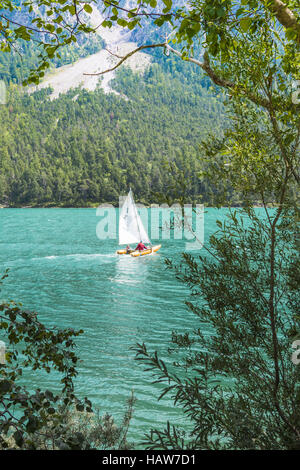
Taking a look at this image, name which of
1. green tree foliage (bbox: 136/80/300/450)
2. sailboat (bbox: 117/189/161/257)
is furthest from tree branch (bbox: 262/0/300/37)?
sailboat (bbox: 117/189/161/257)

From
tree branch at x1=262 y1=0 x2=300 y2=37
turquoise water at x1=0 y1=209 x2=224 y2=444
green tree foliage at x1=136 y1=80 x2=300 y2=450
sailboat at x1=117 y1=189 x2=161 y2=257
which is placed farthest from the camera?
sailboat at x1=117 y1=189 x2=161 y2=257

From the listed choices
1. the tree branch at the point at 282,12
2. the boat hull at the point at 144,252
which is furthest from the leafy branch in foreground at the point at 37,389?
the boat hull at the point at 144,252

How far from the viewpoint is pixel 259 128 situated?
3658 millimetres

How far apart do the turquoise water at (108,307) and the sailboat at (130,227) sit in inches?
40.5

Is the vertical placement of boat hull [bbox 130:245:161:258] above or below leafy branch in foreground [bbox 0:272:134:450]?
below

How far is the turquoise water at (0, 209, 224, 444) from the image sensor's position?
11320 mm

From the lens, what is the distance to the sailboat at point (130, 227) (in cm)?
3925

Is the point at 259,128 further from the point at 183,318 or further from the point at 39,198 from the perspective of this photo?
the point at 39,198

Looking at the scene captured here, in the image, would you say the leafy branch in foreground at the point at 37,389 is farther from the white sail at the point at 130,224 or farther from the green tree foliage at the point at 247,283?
the white sail at the point at 130,224

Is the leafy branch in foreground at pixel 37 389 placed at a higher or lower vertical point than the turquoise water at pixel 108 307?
higher

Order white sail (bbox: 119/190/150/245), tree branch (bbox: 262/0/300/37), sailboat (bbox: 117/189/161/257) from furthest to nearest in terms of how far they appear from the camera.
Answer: white sail (bbox: 119/190/150/245)
sailboat (bbox: 117/189/161/257)
tree branch (bbox: 262/0/300/37)

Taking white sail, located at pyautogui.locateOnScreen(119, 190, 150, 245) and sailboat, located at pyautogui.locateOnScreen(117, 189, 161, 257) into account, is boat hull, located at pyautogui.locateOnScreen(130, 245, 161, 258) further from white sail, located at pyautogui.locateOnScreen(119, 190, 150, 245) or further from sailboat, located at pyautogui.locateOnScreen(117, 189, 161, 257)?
white sail, located at pyautogui.locateOnScreen(119, 190, 150, 245)

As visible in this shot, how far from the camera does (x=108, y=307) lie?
21.8 meters
